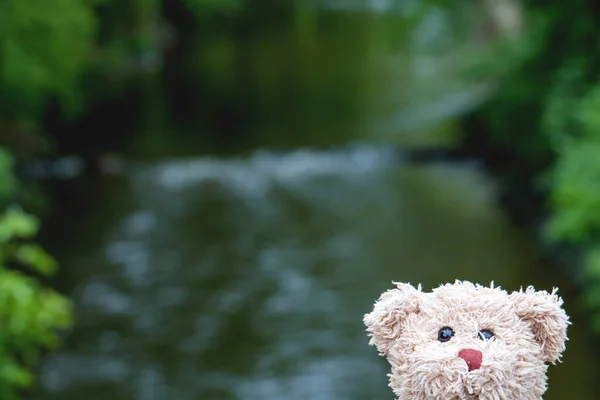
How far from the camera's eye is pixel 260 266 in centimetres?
1030

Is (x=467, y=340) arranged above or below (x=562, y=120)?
below

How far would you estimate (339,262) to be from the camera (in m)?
10.3

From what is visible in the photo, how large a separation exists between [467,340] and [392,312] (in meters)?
0.19

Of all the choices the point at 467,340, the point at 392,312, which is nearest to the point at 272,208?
the point at 392,312

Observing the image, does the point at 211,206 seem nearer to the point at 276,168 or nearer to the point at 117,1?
the point at 276,168

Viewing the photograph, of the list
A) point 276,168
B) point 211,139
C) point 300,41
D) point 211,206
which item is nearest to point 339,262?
point 211,206

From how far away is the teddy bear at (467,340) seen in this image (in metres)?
1.80

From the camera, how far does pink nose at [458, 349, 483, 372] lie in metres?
1.79

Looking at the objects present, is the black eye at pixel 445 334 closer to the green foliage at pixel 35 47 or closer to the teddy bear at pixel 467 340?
the teddy bear at pixel 467 340

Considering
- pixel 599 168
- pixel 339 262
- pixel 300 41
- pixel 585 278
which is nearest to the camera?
pixel 599 168

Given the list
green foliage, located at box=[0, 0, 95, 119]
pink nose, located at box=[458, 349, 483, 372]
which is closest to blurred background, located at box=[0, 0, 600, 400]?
green foliage, located at box=[0, 0, 95, 119]

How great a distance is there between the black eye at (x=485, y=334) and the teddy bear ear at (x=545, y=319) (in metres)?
0.09

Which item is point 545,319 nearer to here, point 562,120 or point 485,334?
point 485,334

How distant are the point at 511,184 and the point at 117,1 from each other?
8098mm
